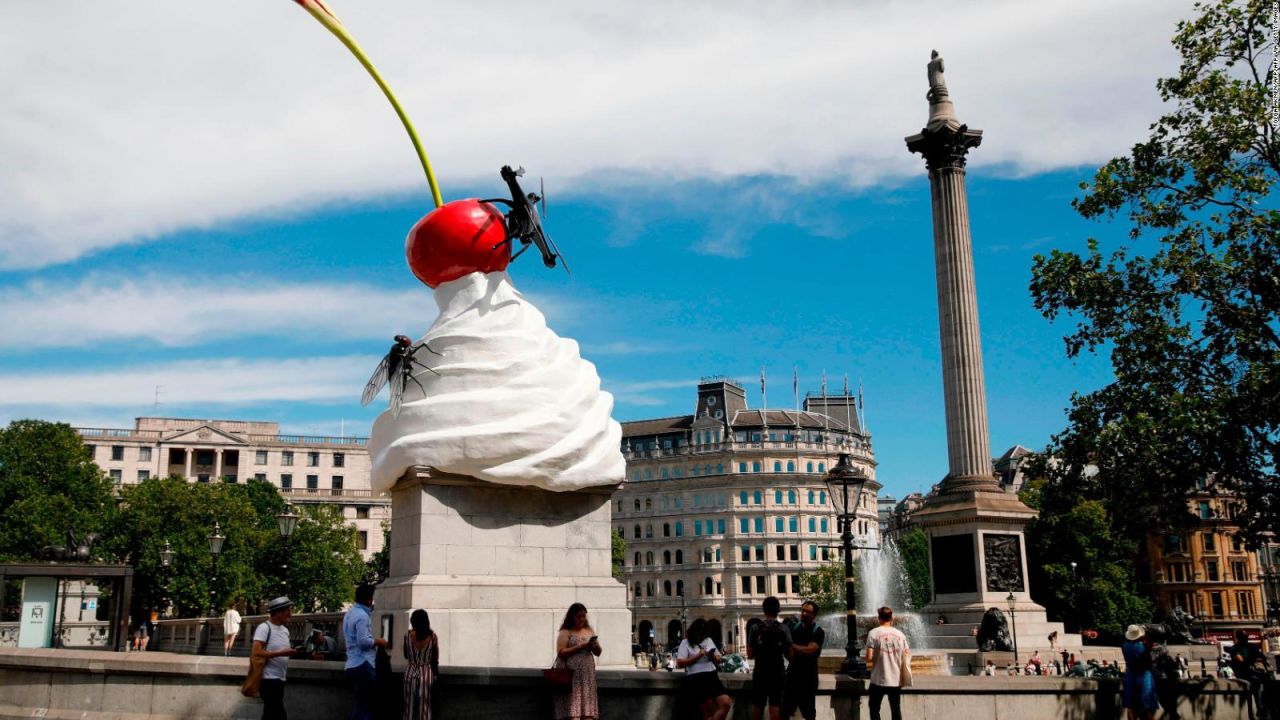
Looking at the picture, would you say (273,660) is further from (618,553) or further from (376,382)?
(618,553)

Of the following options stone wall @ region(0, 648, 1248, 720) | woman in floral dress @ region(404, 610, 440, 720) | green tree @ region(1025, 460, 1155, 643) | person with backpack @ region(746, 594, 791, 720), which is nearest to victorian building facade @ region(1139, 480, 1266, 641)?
green tree @ region(1025, 460, 1155, 643)

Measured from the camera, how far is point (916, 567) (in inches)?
3152

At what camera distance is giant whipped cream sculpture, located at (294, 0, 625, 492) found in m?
14.1

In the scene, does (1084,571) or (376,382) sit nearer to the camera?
(376,382)

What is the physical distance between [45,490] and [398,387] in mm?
58559

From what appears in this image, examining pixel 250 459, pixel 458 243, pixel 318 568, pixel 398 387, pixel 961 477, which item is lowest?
pixel 318 568

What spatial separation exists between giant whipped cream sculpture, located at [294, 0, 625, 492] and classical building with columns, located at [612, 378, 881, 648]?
8196 centimetres

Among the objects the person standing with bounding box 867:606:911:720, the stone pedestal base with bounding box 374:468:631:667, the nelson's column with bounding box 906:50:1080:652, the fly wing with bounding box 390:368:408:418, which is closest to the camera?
the person standing with bounding box 867:606:911:720

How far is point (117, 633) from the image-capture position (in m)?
22.3

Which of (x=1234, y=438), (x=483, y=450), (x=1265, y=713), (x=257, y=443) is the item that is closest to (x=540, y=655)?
(x=483, y=450)

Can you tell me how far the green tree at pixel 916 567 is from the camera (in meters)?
74.8

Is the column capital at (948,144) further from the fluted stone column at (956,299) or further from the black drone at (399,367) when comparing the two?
the black drone at (399,367)

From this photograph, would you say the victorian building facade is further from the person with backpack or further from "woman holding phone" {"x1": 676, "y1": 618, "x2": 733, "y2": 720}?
"woman holding phone" {"x1": 676, "y1": 618, "x2": 733, "y2": 720}

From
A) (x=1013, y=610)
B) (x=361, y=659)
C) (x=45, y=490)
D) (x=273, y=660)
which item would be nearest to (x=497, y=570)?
(x=361, y=659)
